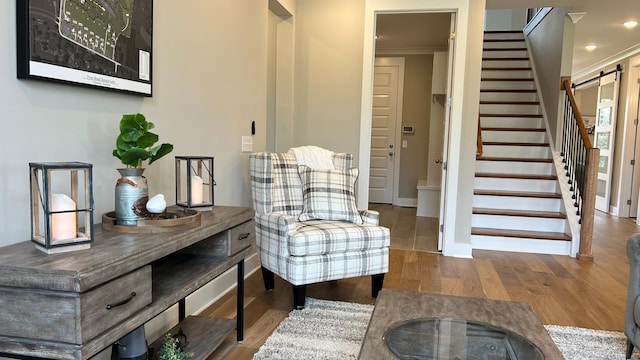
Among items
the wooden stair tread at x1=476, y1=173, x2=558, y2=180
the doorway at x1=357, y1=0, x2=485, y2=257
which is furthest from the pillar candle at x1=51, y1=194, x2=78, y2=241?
the wooden stair tread at x1=476, y1=173, x2=558, y2=180

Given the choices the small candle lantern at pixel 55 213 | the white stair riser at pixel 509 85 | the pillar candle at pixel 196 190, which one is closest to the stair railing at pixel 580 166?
the white stair riser at pixel 509 85

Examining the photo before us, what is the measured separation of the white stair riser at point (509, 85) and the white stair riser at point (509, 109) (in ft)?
1.50

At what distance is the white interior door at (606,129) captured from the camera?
7031mm

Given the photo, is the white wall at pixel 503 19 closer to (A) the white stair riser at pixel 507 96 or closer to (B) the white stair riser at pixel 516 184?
(A) the white stair riser at pixel 507 96

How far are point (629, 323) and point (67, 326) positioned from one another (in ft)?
7.78

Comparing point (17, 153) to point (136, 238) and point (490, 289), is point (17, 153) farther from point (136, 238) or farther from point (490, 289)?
point (490, 289)

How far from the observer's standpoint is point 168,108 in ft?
7.30

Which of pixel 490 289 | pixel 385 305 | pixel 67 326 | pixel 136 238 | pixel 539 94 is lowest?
pixel 490 289

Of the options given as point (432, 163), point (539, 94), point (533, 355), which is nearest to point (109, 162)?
point (533, 355)

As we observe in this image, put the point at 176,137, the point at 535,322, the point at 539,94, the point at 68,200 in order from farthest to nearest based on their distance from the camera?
the point at 539,94
the point at 176,137
the point at 535,322
the point at 68,200

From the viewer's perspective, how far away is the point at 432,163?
21.3ft

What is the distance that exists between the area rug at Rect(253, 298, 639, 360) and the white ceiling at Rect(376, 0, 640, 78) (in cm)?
376

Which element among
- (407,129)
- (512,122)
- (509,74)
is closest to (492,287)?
(512,122)

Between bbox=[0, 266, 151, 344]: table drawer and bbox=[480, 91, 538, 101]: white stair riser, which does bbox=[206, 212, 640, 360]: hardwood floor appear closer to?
bbox=[0, 266, 151, 344]: table drawer
